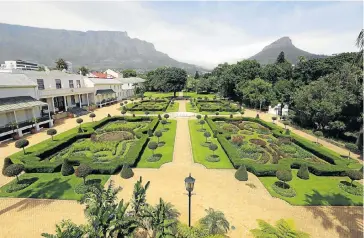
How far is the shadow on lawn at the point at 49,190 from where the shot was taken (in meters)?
14.0

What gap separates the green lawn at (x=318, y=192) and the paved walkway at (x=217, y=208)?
1.61 ft

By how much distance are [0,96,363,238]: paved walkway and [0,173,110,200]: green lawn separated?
0.55 meters

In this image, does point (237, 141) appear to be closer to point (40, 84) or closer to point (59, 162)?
point (59, 162)

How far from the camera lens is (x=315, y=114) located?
97.6 ft

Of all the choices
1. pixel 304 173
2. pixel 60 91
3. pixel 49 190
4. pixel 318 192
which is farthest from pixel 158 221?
pixel 60 91

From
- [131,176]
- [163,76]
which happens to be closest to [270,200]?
[131,176]

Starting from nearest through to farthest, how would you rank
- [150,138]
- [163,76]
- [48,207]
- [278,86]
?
[48,207] < [150,138] < [278,86] < [163,76]

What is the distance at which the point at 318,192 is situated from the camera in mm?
14789

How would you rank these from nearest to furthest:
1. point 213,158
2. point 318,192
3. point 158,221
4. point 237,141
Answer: point 158,221, point 318,192, point 213,158, point 237,141

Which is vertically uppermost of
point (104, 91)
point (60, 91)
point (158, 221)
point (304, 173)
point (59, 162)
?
point (60, 91)

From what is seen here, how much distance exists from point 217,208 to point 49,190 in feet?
37.0

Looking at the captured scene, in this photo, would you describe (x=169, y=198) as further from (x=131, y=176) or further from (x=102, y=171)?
(x=102, y=171)

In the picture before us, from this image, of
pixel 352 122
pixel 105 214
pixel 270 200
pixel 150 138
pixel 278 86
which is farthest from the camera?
pixel 278 86

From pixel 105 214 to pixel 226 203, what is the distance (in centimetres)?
771
